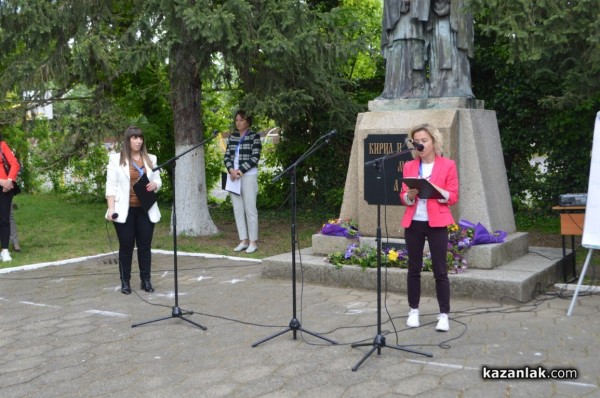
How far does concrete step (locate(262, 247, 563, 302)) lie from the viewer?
6508 millimetres

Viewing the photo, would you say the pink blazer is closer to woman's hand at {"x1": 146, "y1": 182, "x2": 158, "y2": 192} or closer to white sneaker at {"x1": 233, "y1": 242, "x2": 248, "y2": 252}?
woman's hand at {"x1": 146, "y1": 182, "x2": 158, "y2": 192}

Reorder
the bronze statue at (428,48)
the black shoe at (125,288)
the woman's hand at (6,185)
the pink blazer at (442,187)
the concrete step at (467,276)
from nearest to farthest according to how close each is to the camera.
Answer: the pink blazer at (442,187)
the concrete step at (467,276)
the black shoe at (125,288)
the bronze statue at (428,48)
the woman's hand at (6,185)

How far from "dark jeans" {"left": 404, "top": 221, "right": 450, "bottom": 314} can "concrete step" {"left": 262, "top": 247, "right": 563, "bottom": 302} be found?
1.08m

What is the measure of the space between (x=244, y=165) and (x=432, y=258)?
14.6 ft

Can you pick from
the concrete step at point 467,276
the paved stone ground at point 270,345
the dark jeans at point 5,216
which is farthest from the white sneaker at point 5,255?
the concrete step at point 467,276

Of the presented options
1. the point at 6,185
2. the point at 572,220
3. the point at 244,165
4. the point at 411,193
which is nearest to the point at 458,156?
the point at 572,220

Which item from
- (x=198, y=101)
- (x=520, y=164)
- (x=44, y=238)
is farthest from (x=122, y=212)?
(x=520, y=164)

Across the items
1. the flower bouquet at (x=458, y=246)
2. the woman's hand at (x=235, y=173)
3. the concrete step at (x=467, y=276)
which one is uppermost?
the woman's hand at (x=235, y=173)

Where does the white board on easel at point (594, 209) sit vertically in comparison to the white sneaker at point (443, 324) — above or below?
above

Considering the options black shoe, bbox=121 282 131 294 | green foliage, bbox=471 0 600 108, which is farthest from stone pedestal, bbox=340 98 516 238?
black shoe, bbox=121 282 131 294

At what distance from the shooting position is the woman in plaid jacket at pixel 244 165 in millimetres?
9609

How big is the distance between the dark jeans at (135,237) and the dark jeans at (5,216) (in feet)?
9.15

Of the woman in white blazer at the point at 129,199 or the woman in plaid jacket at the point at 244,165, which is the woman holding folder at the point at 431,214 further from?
the woman in plaid jacket at the point at 244,165

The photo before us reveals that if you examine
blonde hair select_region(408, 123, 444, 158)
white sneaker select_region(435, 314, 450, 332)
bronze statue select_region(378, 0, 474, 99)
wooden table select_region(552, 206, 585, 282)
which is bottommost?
white sneaker select_region(435, 314, 450, 332)
